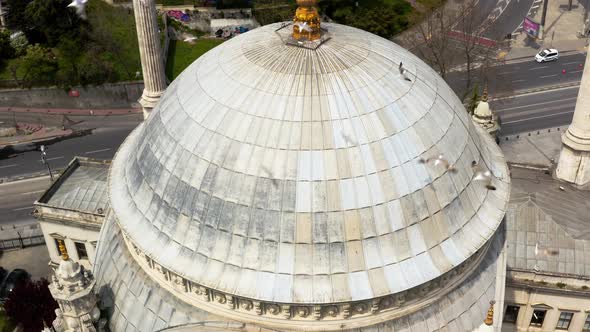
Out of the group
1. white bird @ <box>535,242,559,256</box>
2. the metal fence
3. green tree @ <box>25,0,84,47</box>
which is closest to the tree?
the metal fence

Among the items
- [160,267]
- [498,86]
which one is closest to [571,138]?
[498,86]

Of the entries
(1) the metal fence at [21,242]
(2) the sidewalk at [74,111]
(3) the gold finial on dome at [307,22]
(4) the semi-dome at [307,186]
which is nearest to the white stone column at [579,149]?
(4) the semi-dome at [307,186]

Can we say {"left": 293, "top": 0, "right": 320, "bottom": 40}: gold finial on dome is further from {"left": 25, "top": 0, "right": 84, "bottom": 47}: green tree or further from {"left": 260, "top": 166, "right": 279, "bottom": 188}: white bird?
{"left": 25, "top": 0, "right": 84, "bottom": 47}: green tree

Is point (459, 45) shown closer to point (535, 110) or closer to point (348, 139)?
point (535, 110)

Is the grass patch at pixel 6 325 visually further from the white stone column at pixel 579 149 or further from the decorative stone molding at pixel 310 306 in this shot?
the white stone column at pixel 579 149

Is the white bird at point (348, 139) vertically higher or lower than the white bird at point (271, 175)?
higher

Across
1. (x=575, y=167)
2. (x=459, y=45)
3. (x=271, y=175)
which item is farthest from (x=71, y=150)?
(x=459, y=45)
